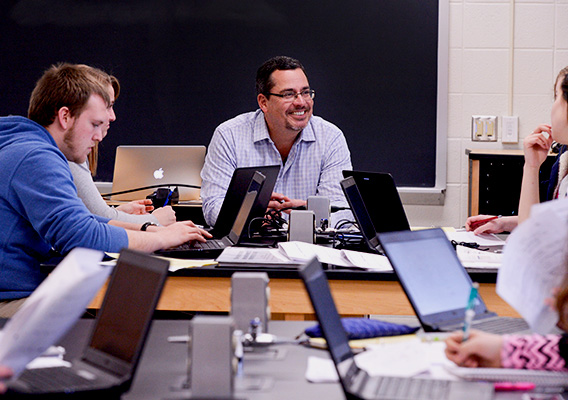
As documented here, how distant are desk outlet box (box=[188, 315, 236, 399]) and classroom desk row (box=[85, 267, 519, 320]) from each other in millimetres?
1001

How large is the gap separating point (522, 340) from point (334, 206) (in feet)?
6.39

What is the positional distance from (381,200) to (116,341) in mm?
1348

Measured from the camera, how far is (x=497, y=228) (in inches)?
105

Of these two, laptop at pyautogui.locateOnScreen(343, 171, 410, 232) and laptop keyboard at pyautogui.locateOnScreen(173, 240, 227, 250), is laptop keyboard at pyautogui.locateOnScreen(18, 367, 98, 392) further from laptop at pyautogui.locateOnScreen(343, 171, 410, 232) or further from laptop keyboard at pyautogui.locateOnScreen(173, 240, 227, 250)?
laptop at pyautogui.locateOnScreen(343, 171, 410, 232)

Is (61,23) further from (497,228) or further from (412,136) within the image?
(497,228)

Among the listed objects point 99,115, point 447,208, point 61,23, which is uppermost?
point 61,23

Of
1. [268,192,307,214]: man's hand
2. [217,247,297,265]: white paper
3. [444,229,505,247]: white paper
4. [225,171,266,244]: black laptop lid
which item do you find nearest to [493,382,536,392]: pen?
[217,247,297,265]: white paper

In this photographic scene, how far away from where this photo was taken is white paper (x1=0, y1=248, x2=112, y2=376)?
1029mm

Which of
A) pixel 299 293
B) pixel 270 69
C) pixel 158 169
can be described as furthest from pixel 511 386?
pixel 158 169

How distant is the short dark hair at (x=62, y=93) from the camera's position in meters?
2.34

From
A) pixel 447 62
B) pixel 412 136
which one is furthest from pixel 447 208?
pixel 447 62

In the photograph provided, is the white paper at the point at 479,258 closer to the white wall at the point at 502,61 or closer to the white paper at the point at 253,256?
the white paper at the point at 253,256

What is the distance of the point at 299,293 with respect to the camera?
7.04 ft

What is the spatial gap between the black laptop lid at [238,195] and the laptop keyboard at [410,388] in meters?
1.45
